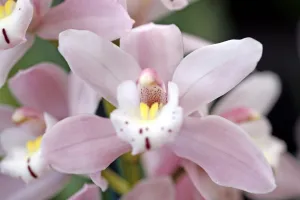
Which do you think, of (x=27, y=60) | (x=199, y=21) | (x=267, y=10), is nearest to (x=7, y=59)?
(x=27, y=60)

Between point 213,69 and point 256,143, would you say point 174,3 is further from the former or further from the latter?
point 256,143

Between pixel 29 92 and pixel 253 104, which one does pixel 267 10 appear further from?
pixel 29 92

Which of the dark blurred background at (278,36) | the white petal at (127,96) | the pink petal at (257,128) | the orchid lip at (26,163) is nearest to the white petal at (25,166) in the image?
the orchid lip at (26,163)

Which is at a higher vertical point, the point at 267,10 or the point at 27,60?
the point at 27,60

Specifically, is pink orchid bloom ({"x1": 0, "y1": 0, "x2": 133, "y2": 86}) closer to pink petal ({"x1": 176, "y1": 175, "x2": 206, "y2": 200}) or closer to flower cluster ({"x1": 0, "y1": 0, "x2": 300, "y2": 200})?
flower cluster ({"x1": 0, "y1": 0, "x2": 300, "y2": 200})

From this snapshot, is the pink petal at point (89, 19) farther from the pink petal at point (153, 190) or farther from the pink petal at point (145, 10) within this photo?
the pink petal at point (153, 190)

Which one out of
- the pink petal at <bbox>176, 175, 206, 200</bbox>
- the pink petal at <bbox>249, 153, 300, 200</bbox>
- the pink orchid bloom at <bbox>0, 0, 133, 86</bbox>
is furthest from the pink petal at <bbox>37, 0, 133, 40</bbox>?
the pink petal at <bbox>249, 153, 300, 200</bbox>

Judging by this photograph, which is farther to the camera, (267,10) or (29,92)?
(267,10)
